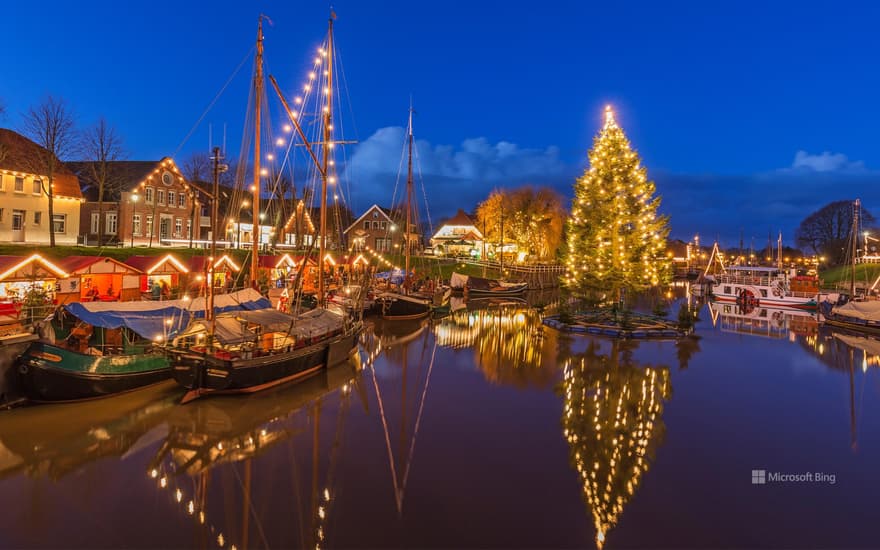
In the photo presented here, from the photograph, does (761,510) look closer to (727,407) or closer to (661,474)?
(661,474)

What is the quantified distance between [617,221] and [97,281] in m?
31.2

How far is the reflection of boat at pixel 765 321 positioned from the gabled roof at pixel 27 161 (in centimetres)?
5421

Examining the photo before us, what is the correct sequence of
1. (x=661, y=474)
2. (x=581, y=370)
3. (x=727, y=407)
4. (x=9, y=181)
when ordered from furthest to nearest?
1. (x=9, y=181)
2. (x=581, y=370)
3. (x=727, y=407)
4. (x=661, y=474)

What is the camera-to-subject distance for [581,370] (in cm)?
2100

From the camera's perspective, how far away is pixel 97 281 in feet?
91.2

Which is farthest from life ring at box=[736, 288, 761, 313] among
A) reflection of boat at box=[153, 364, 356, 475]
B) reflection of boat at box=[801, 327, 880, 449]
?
reflection of boat at box=[153, 364, 356, 475]

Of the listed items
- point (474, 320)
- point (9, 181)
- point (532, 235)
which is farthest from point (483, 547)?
point (532, 235)

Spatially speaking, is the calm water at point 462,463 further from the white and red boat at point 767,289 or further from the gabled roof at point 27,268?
the white and red boat at point 767,289

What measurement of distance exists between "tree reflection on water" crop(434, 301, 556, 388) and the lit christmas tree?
636cm

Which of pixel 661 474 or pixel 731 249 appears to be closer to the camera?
pixel 661 474

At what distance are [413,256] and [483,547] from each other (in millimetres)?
69829

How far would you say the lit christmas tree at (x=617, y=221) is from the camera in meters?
30.7

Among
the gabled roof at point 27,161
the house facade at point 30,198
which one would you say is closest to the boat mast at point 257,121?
the house facade at point 30,198

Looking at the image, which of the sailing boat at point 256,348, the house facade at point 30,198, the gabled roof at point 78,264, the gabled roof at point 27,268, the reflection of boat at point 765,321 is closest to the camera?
the sailing boat at point 256,348
